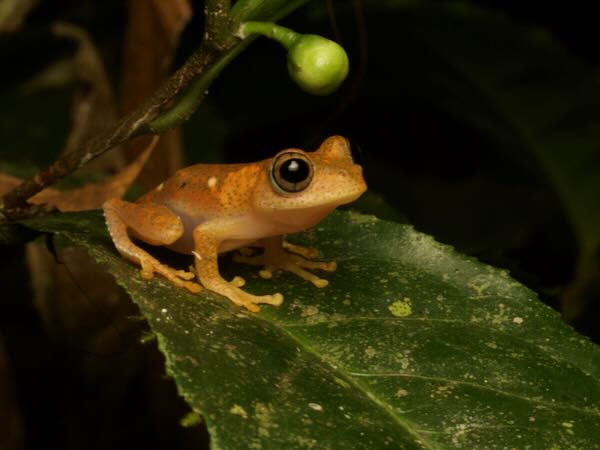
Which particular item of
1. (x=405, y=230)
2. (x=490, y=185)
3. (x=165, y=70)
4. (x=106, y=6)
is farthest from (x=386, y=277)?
(x=106, y=6)

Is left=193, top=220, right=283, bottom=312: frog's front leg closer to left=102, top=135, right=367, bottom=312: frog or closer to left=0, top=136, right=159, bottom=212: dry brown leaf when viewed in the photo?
left=102, top=135, right=367, bottom=312: frog

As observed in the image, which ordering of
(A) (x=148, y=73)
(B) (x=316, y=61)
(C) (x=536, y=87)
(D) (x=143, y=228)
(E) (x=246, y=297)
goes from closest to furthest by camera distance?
(B) (x=316, y=61), (E) (x=246, y=297), (D) (x=143, y=228), (A) (x=148, y=73), (C) (x=536, y=87)

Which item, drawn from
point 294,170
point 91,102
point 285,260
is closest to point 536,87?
point 91,102

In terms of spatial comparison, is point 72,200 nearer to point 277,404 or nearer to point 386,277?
point 386,277

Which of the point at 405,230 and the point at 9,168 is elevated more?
the point at 405,230

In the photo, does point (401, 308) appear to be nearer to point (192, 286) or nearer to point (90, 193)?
point (192, 286)

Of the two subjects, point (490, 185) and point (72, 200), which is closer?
point (72, 200)
